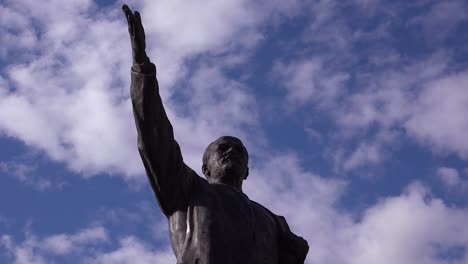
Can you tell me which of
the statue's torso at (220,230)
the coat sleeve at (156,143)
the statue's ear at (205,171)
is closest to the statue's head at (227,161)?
the statue's ear at (205,171)

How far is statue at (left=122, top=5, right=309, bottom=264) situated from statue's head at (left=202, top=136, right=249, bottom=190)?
0.35m

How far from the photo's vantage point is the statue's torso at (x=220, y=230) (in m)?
8.53

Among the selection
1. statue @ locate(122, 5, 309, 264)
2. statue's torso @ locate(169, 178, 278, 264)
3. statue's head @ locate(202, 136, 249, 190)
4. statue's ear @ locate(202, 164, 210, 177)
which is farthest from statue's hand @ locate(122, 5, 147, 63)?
statue's ear @ locate(202, 164, 210, 177)

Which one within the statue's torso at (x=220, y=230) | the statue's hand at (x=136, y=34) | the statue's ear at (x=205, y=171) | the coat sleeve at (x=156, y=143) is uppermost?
the statue's hand at (x=136, y=34)

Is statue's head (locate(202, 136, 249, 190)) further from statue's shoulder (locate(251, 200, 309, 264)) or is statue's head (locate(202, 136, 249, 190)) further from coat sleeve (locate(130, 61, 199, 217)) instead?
coat sleeve (locate(130, 61, 199, 217))

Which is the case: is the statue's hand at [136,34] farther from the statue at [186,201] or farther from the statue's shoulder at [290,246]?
the statue's shoulder at [290,246]

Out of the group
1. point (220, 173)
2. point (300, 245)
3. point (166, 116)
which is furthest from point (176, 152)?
point (300, 245)

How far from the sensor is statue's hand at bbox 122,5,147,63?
339 inches

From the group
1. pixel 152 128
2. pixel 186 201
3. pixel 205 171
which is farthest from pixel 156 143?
pixel 205 171

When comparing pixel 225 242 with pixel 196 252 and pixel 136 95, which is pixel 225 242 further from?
pixel 136 95

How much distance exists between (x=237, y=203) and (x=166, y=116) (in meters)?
1.11

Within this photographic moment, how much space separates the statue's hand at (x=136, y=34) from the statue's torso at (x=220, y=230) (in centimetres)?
135

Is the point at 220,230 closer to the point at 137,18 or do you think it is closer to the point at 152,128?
the point at 152,128

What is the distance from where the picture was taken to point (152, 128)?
8.63m
